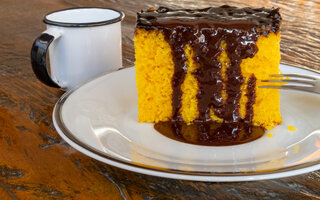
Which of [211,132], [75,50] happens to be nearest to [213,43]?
[211,132]

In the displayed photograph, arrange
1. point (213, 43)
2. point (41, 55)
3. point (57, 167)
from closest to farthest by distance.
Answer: point (57, 167)
point (213, 43)
point (41, 55)

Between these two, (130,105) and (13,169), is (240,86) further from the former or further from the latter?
(13,169)

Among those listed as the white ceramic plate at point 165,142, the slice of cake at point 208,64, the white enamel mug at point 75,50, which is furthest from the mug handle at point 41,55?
the slice of cake at point 208,64

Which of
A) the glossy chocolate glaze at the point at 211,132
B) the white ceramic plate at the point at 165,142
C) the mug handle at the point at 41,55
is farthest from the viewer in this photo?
the mug handle at the point at 41,55

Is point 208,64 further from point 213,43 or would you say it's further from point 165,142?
point 165,142

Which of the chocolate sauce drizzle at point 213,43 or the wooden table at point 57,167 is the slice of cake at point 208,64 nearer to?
the chocolate sauce drizzle at point 213,43

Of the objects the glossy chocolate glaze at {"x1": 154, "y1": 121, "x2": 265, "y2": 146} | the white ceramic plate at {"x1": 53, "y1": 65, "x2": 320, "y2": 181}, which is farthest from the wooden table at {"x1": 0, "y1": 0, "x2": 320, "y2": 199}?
the glossy chocolate glaze at {"x1": 154, "y1": 121, "x2": 265, "y2": 146}

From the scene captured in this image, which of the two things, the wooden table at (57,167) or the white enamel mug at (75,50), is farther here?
the white enamel mug at (75,50)
